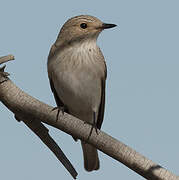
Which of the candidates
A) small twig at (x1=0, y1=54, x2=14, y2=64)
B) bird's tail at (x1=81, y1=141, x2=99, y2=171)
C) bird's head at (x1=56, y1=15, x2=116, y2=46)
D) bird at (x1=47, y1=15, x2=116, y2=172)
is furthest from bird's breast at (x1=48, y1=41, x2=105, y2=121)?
small twig at (x1=0, y1=54, x2=14, y2=64)

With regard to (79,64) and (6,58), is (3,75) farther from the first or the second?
(79,64)

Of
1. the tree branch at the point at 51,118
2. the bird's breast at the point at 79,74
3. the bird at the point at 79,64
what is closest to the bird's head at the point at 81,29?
the bird at the point at 79,64

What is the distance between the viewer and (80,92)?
6.12 m

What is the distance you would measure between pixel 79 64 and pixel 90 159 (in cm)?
208

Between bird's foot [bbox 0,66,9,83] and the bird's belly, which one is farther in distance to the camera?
the bird's belly

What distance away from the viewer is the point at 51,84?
6461 millimetres

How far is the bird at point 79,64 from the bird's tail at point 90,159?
3.39 ft

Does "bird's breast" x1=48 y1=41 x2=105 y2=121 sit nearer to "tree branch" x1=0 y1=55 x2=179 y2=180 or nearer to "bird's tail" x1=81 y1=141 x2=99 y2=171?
"bird's tail" x1=81 y1=141 x2=99 y2=171

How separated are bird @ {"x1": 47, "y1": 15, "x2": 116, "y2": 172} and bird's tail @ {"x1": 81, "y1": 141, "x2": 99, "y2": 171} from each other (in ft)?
3.39

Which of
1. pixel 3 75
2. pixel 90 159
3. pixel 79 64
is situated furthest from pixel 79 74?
pixel 90 159

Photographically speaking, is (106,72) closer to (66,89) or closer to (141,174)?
(66,89)

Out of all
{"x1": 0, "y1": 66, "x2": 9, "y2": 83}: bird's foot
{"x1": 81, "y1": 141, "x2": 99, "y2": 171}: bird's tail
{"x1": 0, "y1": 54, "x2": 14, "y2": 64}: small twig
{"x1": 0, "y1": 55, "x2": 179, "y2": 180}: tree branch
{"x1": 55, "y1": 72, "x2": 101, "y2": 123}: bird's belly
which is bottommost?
{"x1": 81, "y1": 141, "x2": 99, "y2": 171}: bird's tail

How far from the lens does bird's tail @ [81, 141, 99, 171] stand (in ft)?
23.6

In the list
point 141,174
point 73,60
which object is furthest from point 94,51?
point 141,174
